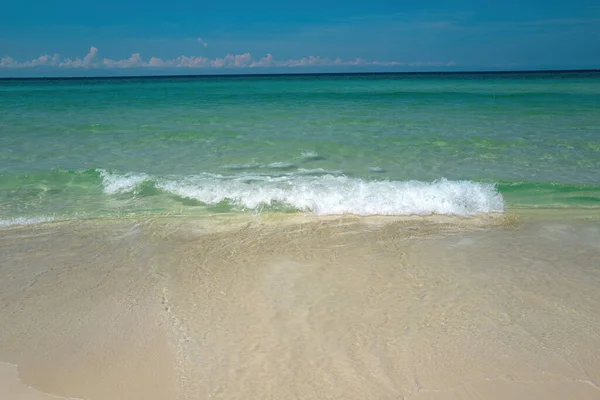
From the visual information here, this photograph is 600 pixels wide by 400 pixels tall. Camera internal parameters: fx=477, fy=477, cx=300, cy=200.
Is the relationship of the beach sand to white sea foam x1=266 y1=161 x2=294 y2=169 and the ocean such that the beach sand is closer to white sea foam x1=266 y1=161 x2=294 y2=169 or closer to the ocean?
the ocean

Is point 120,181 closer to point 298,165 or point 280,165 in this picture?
point 280,165

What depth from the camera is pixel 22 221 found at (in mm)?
6727

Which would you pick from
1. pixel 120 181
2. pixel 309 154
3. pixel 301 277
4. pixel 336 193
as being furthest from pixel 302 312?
pixel 309 154

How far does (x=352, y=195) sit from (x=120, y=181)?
4.39 m

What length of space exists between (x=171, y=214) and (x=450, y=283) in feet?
13.9

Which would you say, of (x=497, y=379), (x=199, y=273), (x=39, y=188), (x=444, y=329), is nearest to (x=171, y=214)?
(x=199, y=273)

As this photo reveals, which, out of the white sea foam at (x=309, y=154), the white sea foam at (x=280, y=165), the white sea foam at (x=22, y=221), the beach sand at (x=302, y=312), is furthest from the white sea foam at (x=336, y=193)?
the white sea foam at (x=309, y=154)

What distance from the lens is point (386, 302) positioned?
427 cm

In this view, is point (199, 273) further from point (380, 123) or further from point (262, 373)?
point (380, 123)

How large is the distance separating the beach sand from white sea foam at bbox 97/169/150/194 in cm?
209

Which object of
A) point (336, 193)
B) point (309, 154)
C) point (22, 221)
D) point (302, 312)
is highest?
point (309, 154)

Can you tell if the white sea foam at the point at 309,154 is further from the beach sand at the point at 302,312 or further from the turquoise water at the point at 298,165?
the beach sand at the point at 302,312

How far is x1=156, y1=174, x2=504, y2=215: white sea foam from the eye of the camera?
7.18 meters

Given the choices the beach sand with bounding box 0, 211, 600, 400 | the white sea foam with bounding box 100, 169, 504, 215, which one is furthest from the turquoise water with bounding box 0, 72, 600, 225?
the beach sand with bounding box 0, 211, 600, 400
